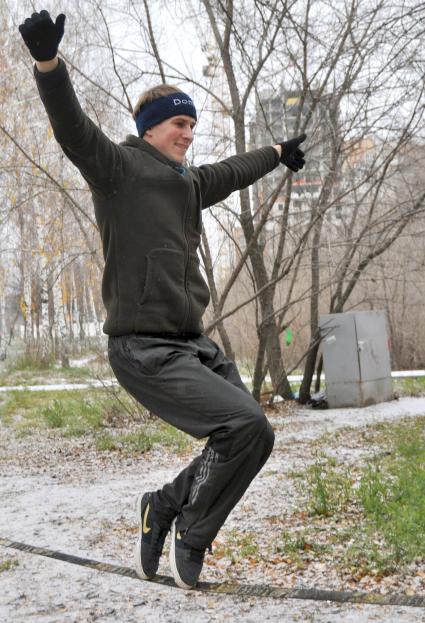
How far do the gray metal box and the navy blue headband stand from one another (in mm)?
8034

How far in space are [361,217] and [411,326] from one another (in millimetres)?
7810

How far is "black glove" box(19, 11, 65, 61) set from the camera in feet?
8.73

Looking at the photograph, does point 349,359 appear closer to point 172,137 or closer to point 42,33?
point 172,137

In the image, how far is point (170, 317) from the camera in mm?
3145

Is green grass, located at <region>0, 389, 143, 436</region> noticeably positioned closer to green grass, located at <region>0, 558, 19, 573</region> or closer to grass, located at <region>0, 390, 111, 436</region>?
grass, located at <region>0, 390, 111, 436</region>

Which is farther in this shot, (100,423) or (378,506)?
(100,423)

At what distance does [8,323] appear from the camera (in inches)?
1641

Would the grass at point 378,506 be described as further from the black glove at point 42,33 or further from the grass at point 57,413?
the grass at point 57,413

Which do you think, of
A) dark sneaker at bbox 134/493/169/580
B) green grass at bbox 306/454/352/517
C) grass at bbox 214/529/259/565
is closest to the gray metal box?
green grass at bbox 306/454/352/517

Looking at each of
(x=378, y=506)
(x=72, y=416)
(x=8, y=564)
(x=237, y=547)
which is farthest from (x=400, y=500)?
(x=72, y=416)

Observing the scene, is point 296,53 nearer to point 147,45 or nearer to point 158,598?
point 147,45

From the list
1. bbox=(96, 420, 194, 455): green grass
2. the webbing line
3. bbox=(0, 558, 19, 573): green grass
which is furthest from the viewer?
A: bbox=(96, 420, 194, 455): green grass

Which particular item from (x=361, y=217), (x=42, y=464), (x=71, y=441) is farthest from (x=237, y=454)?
(x=361, y=217)

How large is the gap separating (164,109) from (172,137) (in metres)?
0.12
